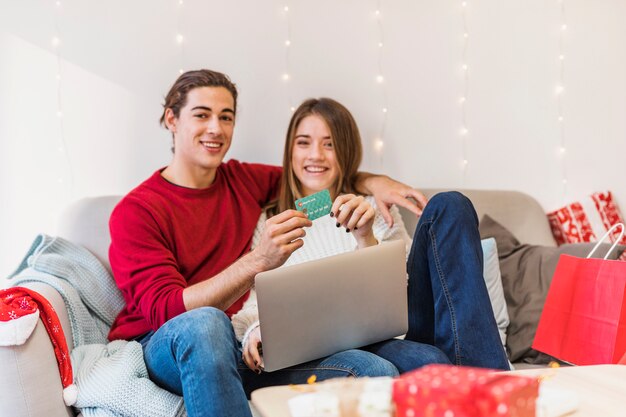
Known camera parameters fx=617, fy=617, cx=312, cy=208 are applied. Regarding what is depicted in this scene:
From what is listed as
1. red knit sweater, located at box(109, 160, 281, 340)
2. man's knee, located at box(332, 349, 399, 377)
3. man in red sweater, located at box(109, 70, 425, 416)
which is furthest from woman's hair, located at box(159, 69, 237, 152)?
man's knee, located at box(332, 349, 399, 377)

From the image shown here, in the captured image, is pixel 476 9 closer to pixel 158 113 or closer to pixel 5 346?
pixel 158 113

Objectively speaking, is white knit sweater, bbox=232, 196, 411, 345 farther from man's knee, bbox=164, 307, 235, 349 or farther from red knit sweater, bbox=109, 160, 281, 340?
man's knee, bbox=164, 307, 235, 349

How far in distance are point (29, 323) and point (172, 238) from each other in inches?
20.1

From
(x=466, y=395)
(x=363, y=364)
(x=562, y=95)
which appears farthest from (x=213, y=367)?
(x=562, y=95)

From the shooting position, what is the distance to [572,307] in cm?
164

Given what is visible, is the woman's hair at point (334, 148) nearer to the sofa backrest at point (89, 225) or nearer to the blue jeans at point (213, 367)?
the sofa backrest at point (89, 225)

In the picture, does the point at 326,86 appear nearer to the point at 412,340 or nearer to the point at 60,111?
the point at 60,111

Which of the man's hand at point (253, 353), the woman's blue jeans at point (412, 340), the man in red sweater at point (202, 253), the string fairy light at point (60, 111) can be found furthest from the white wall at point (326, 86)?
the man's hand at point (253, 353)

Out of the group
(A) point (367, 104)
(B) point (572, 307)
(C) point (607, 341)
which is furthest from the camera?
(A) point (367, 104)

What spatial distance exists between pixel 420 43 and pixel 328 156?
2.31ft

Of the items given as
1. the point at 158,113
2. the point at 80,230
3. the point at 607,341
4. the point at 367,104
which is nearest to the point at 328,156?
the point at 367,104

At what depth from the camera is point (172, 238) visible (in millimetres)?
1654

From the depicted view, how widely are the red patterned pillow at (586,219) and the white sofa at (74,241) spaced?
0.10 metres

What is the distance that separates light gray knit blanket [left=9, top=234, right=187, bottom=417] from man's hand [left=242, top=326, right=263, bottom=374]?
6.3 inches
